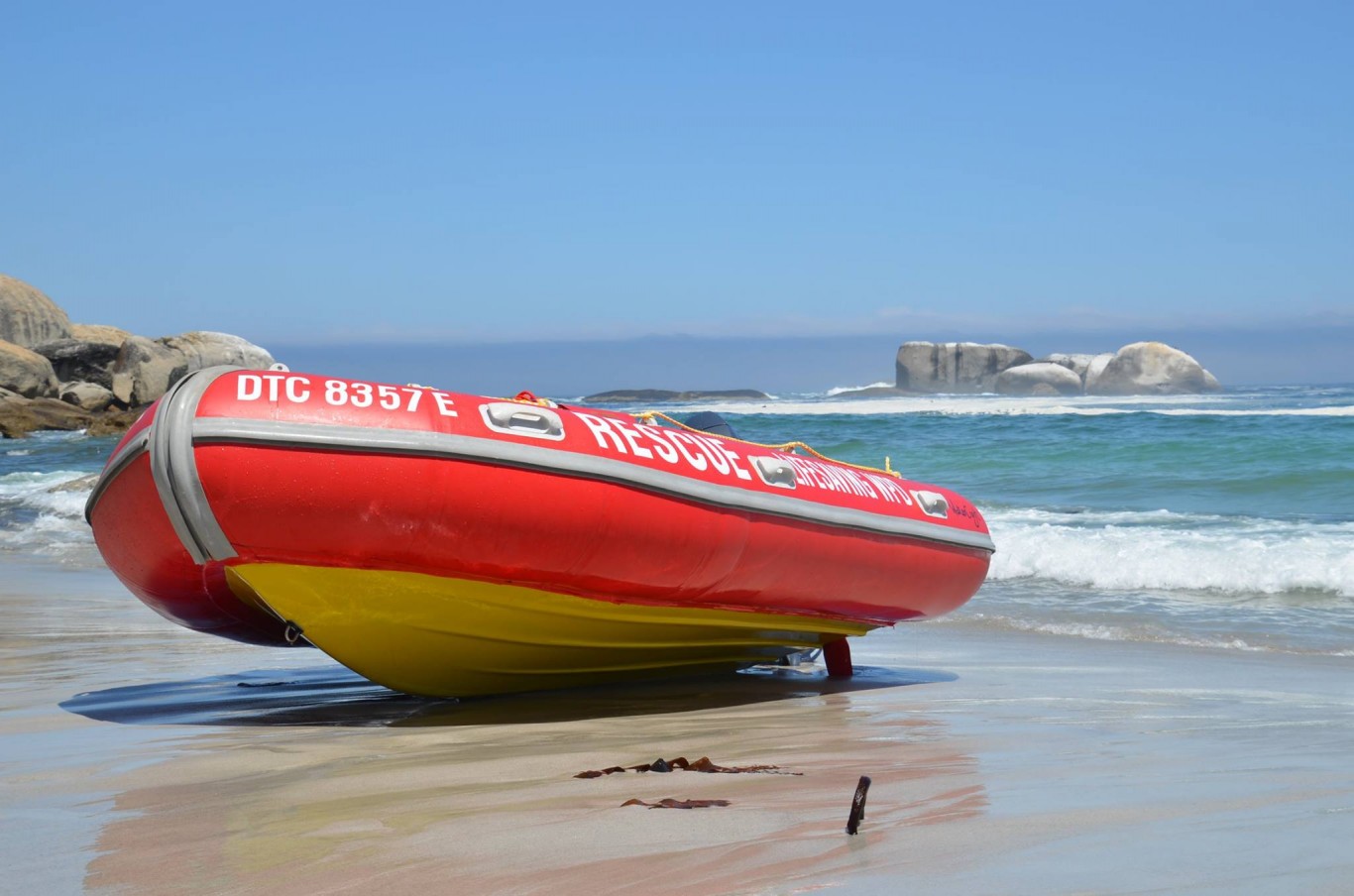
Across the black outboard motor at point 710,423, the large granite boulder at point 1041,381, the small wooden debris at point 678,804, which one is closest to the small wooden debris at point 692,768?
the small wooden debris at point 678,804

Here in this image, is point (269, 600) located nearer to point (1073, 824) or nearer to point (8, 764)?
point (8, 764)

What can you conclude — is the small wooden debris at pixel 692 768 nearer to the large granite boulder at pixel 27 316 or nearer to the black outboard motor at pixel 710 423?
the black outboard motor at pixel 710 423

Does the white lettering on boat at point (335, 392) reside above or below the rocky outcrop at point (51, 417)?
above

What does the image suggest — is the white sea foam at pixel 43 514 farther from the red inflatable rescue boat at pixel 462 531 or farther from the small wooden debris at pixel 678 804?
the small wooden debris at pixel 678 804

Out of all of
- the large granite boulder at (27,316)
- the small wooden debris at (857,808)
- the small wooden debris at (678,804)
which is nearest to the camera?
the small wooden debris at (857,808)

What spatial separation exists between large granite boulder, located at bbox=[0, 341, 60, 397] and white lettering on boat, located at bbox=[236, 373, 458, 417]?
1202 inches

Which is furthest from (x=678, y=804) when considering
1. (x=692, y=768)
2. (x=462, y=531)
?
(x=462, y=531)

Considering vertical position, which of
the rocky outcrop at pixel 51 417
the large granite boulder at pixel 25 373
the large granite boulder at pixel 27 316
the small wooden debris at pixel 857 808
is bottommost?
the small wooden debris at pixel 857 808

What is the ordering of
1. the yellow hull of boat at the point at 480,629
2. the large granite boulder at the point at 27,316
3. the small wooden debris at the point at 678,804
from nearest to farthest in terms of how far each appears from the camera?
1. the small wooden debris at the point at 678,804
2. the yellow hull of boat at the point at 480,629
3. the large granite boulder at the point at 27,316

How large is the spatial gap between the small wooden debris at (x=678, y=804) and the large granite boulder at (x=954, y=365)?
64215 mm

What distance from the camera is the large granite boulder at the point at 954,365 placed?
217ft

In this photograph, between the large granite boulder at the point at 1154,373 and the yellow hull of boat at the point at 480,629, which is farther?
the large granite boulder at the point at 1154,373

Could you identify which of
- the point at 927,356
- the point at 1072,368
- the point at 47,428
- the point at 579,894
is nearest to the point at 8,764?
the point at 579,894

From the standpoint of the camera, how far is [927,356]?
6875cm
